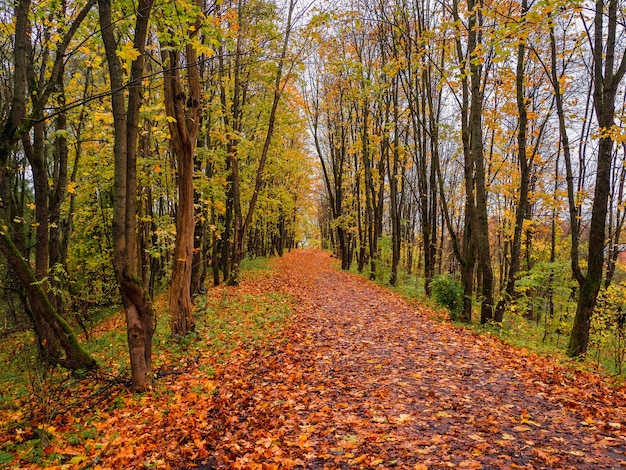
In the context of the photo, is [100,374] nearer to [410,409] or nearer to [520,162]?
[410,409]

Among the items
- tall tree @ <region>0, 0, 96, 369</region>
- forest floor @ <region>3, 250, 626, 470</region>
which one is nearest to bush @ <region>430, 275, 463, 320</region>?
forest floor @ <region>3, 250, 626, 470</region>

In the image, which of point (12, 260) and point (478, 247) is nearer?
point (12, 260)

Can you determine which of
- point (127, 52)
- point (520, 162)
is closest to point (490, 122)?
point (520, 162)

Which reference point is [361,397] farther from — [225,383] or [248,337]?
[248,337]

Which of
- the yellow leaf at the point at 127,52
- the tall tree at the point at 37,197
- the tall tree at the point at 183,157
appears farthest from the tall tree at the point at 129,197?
the tall tree at the point at 183,157

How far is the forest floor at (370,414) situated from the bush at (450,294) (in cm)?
243

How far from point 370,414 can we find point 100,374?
16.0 ft

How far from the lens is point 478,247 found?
10.4 m

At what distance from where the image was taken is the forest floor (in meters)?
3.82

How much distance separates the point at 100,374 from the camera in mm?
6484

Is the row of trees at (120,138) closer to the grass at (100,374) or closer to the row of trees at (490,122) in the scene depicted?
the grass at (100,374)

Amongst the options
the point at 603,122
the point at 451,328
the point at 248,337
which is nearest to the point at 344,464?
the point at 248,337

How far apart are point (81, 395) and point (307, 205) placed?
33.3 m

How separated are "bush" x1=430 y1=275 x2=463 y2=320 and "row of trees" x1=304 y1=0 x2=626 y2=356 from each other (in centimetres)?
25
